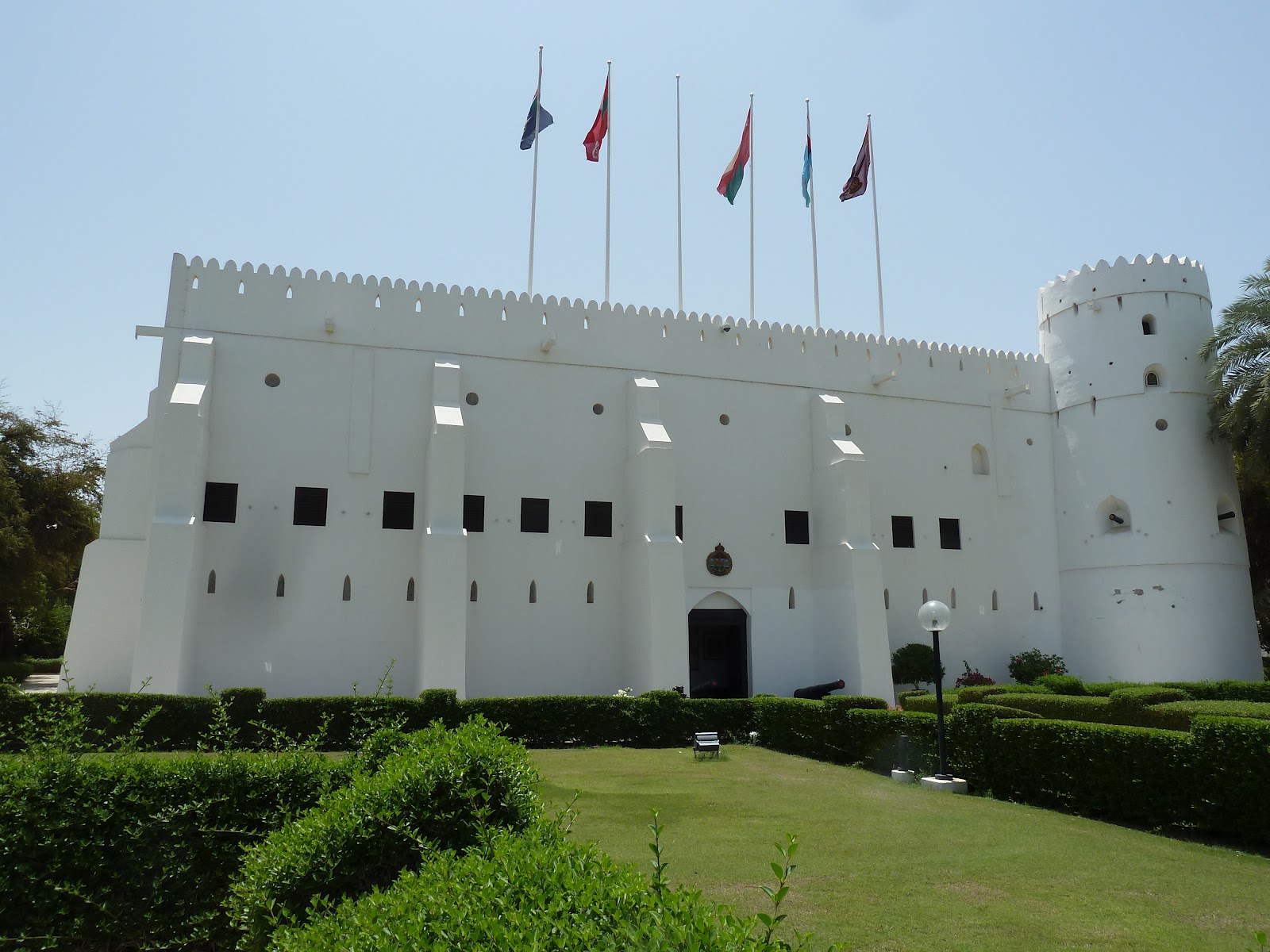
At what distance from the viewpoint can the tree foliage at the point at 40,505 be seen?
2575 centimetres

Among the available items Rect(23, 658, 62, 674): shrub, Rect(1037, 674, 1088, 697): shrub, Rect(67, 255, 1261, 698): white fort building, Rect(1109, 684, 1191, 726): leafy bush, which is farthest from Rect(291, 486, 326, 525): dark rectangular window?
Rect(23, 658, 62, 674): shrub

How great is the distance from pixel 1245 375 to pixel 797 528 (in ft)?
38.9

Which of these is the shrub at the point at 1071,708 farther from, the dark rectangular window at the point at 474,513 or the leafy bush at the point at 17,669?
the leafy bush at the point at 17,669

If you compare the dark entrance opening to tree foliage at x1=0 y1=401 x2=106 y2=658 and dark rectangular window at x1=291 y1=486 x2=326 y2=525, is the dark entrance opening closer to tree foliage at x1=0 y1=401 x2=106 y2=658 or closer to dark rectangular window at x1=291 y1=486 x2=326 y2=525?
dark rectangular window at x1=291 y1=486 x2=326 y2=525

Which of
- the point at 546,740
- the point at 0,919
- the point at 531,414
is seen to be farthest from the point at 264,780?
the point at 531,414

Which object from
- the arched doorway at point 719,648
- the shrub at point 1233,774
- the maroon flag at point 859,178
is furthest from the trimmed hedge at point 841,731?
the maroon flag at point 859,178

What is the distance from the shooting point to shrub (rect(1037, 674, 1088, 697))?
19.0m

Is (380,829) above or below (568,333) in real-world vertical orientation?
below

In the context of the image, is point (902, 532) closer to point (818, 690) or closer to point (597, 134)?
point (818, 690)

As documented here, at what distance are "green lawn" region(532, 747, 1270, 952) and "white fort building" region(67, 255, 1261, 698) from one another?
818 centimetres

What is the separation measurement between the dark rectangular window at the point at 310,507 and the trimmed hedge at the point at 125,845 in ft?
44.5

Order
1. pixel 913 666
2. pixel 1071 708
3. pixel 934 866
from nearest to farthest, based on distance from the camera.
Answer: pixel 934 866 → pixel 1071 708 → pixel 913 666

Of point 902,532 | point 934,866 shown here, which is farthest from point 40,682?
point 934,866

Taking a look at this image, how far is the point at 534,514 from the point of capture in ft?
66.4
